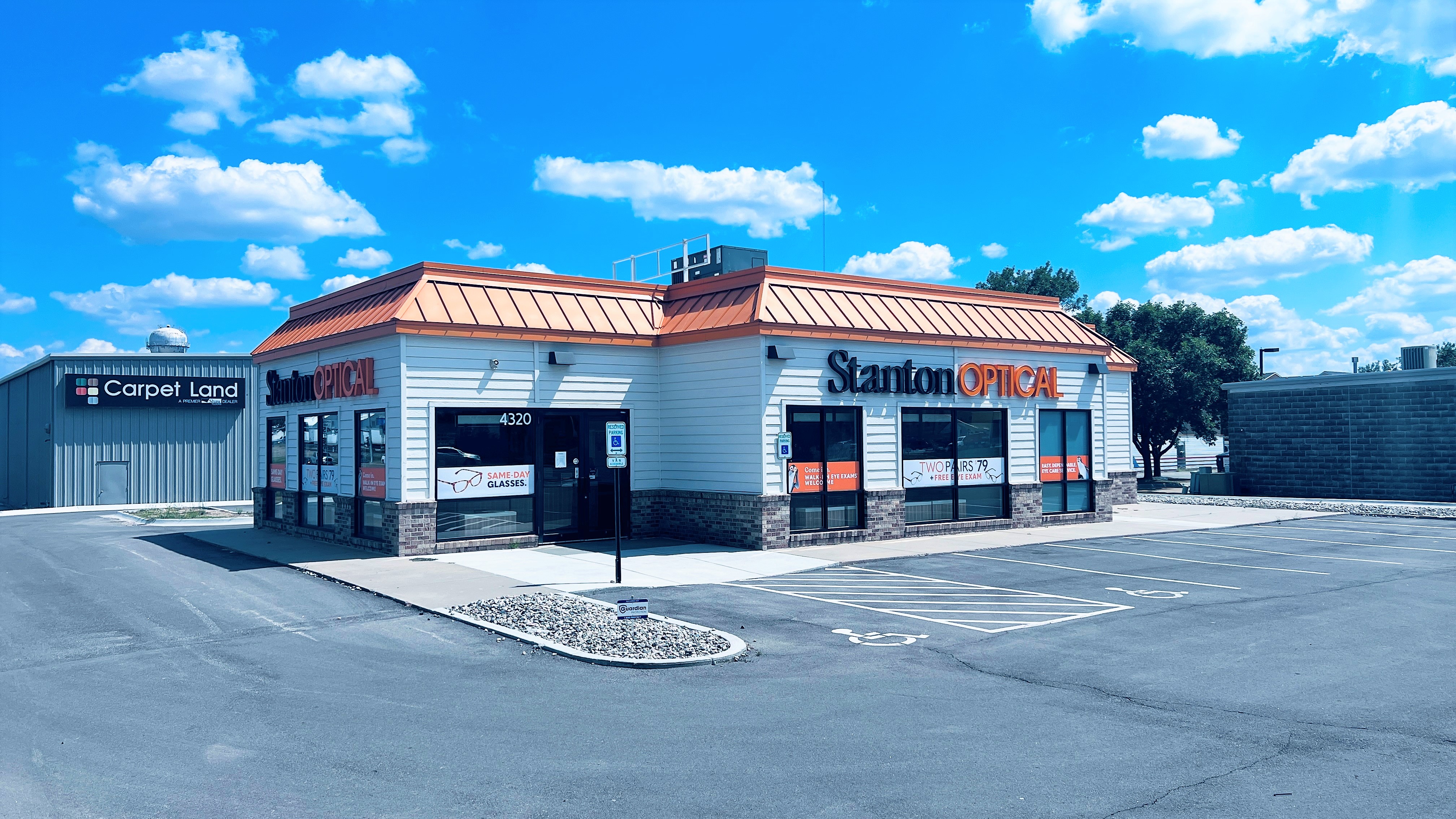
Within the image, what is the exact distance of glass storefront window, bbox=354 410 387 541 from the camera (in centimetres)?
1819

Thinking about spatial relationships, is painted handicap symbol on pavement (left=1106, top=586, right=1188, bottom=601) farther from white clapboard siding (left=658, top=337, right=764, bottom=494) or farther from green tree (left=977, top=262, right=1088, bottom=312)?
green tree (left=977, top=262, right=1088, bottom=312)

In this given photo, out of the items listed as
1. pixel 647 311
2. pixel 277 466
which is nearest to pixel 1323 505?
pixel 647 311

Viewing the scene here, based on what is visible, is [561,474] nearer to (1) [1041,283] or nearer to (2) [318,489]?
(2) [318,489]

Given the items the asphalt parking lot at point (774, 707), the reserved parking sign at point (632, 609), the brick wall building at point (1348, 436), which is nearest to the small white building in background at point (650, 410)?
the asphalt parking lot at point (774, 707)

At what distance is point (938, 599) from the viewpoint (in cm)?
1334

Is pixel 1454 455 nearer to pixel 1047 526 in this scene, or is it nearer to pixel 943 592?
pixel 1047 526

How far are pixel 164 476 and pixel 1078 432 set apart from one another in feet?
107

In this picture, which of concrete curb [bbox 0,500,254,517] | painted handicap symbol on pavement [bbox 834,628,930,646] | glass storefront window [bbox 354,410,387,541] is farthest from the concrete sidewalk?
concrete curb [bbox 0,500,254,517]

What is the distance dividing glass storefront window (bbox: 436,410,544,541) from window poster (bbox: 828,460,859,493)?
579cm

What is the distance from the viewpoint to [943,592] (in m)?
13.9

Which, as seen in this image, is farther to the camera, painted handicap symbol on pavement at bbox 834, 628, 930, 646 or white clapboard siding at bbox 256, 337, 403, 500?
white clapboard siding at bbox 256, 337, 403, 500

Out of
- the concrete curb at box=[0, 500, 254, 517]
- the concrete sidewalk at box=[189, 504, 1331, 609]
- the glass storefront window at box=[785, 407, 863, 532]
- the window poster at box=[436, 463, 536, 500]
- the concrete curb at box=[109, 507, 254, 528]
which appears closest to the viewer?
the concrete sidewalk at box=[189, 504, 1331, 609]

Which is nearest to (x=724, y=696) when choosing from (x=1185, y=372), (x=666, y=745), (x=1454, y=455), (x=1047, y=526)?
(x=666, y=745)

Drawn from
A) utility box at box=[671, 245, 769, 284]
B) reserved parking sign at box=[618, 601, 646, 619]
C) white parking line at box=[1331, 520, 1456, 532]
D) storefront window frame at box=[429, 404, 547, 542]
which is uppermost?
utility box at box=[671, 245, 769, 284]
